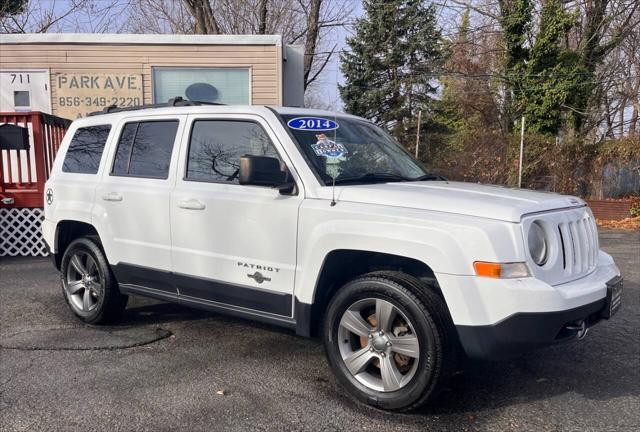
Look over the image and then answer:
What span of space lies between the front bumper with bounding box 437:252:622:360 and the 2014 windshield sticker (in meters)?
1.26

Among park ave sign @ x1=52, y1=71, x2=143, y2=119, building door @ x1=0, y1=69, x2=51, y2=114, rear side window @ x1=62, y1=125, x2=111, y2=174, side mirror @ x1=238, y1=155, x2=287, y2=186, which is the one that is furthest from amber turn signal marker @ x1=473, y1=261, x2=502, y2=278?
building door @ x1=0, y1=69, x2=51, y2=114

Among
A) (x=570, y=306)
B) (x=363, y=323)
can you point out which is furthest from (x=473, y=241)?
(x=363, y=323)

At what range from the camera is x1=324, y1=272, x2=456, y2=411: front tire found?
321 centimetres

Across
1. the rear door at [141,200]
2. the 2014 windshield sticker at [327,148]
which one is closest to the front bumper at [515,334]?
the 2014 windshield sticker at [327,148]

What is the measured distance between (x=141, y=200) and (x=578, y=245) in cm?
326

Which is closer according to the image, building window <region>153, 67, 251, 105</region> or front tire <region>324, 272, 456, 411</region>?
front tire <region>324, 272, 456, 411</region>

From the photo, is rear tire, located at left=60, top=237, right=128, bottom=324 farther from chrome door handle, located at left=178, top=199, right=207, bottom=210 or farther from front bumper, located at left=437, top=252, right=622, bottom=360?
front bumper, located at left=437, top=252, right=622, bottom=360

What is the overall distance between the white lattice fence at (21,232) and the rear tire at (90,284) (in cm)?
394

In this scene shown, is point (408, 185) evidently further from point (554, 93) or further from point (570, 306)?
point (554, 93)

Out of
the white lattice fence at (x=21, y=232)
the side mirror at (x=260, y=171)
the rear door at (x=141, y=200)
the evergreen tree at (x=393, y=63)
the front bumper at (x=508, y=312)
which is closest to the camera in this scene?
the front bumper at (x=508, y=312)

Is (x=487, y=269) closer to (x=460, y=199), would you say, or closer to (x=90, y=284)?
(x=460, y=199)

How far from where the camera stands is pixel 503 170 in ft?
54.5

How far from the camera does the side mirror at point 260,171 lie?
3.63m

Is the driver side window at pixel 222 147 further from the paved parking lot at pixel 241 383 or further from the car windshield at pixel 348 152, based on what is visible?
the paved parking lot at pixel 241 383
